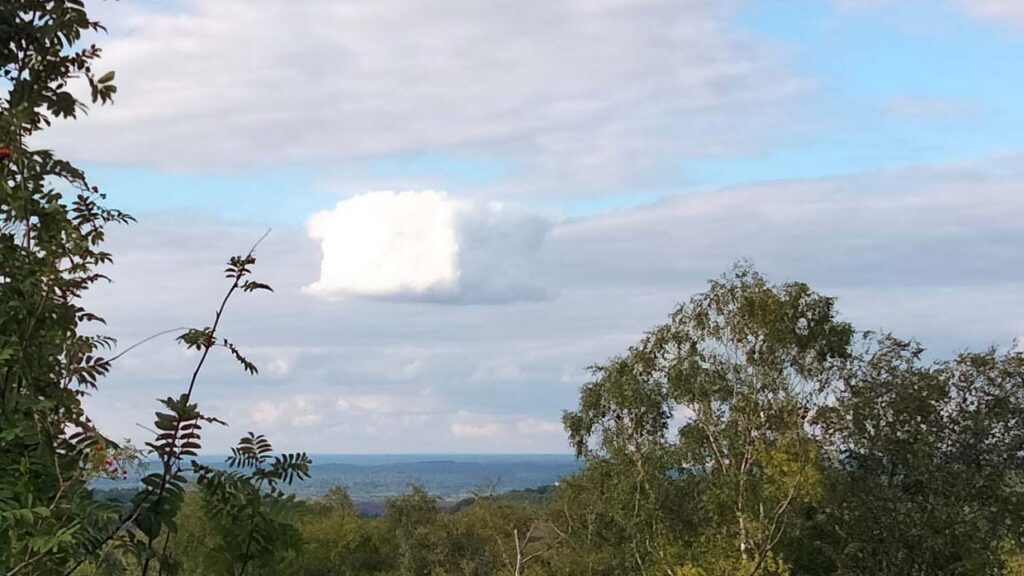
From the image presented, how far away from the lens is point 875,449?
32031mm

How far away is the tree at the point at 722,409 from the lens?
97.1ft

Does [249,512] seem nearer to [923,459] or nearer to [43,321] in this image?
[43,321]

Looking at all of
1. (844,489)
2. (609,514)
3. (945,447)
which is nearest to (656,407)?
(609,514)

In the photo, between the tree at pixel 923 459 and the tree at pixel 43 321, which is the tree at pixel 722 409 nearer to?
the tree at pixel 923 459

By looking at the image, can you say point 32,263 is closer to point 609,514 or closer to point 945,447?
point 609,514

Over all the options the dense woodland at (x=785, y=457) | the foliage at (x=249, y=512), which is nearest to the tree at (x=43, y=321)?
the foliage at (x=249, y=512)

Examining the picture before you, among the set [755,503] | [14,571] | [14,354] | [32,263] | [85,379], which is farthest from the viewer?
[755,503]

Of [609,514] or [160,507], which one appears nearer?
[160,507]

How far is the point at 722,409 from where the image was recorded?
30688mm

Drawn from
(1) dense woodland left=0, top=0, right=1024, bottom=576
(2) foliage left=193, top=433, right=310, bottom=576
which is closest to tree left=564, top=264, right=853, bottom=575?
(1) dense woodland left=0, top=0, right=1024, bottom=576

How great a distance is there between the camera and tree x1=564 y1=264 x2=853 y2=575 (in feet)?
97.1

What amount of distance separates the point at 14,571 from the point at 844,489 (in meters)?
32.0

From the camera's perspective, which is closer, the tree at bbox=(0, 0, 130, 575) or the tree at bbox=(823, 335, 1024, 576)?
the tree at bbox=(0, 0, 130, 575)

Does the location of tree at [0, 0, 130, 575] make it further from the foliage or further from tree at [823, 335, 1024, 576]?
tree at [823, 335, 1024, 576]
